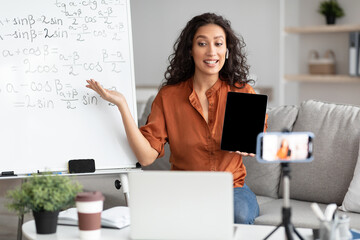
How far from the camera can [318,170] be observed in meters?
2.65

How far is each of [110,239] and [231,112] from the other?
29.9 inches

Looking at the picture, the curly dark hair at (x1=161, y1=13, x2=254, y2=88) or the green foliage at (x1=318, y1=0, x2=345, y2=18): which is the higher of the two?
the green foliage at (x1=318, y1=0, x2=345, y2=18)

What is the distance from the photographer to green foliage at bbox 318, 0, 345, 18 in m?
4.12

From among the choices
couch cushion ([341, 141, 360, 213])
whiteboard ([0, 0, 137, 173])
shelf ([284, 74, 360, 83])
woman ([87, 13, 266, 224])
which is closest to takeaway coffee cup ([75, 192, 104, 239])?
woman ([87, 13, 266, 224])

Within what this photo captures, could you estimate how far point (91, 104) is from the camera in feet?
8.09

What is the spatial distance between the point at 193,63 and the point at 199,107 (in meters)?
0.22

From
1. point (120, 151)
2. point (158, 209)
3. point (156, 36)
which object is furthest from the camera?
point (156, 36)

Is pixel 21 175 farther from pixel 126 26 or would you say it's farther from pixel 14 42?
pixel 126 26

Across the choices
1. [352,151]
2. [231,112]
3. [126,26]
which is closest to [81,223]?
[231,112]

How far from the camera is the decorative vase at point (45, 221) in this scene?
5.61 ft

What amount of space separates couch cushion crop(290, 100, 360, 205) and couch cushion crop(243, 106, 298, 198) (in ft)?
0.30

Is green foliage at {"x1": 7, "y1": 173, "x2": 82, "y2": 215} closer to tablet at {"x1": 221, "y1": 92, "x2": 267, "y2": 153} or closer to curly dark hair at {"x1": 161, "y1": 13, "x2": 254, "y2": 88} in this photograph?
tablet at {"x1": 221, "y1": 92, "x2": 267, "y2": 153}

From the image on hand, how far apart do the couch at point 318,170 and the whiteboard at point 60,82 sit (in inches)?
28.3

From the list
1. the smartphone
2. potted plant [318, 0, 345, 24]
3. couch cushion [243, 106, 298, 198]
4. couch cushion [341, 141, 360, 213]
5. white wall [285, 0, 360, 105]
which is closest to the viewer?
the smartphone
